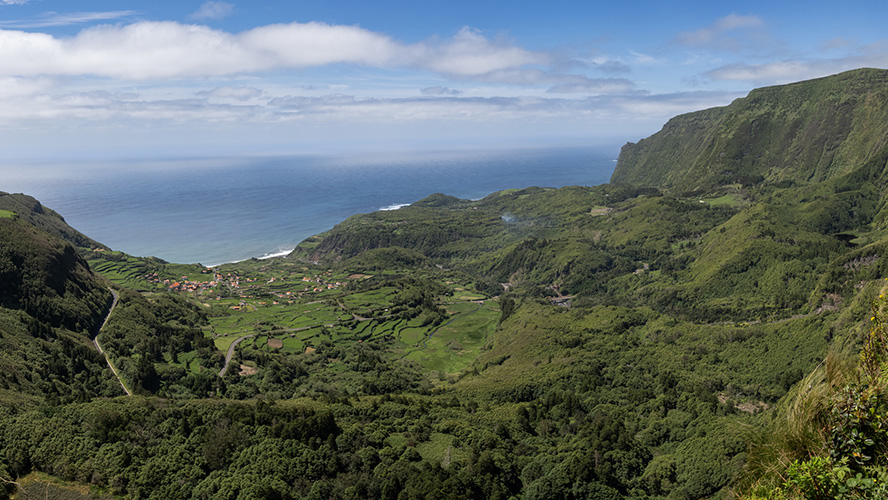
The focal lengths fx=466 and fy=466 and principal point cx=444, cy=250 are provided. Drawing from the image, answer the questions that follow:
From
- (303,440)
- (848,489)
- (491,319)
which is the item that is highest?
(848,489)

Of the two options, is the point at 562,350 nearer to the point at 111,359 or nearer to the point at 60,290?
the point at 111,359

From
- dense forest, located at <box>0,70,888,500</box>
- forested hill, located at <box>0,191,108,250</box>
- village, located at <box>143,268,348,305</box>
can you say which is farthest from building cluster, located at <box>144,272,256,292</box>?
forested hill, located at <box>0,191,108,250</box>

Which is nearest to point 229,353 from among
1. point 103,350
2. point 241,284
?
point 103,350

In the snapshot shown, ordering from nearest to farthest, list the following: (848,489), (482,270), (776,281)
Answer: (848,489) → (776,281) → (482,270)

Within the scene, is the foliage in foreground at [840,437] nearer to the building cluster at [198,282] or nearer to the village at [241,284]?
the village at [241,284]

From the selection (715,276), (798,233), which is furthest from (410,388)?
(798,233)

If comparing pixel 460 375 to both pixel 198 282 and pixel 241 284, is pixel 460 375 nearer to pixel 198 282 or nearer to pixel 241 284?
pixel 241 284

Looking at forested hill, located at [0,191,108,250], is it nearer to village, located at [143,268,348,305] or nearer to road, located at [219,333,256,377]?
village, located at [143,268,348,305]

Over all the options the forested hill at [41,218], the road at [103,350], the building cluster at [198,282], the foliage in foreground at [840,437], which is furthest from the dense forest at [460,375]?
the forested hill at [41,218]
